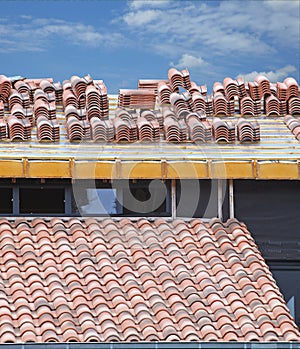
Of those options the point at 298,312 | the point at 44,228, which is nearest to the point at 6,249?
the point at 44,228

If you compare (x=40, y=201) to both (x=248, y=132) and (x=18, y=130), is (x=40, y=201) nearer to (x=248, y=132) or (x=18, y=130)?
(x=18, y=130)

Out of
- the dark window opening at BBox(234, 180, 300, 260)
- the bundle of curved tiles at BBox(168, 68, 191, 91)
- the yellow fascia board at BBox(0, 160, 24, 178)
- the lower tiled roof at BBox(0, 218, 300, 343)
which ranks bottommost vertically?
the lower tiled roof at BBox(0, 218, 300, 343)

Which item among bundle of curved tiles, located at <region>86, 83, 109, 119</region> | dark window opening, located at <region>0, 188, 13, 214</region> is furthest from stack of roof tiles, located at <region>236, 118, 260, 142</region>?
dark window opening, located at <region>0, 188, 13, 214</region>

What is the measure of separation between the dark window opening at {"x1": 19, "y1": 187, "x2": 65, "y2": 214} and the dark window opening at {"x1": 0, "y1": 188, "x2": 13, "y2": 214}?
171 millimetres

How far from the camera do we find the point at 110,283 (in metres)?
12.9

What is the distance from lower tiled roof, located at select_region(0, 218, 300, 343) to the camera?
39.0 feet

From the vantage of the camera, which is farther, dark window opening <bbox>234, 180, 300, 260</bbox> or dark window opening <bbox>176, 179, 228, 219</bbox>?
dark window opening <bbox>234, 180, 300, 260</bbox>

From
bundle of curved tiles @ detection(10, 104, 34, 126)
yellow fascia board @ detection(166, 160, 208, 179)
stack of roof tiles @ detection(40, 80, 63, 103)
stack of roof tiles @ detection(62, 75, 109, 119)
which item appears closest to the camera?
yellow fascia board @ detection(166, 160, 208, 179)

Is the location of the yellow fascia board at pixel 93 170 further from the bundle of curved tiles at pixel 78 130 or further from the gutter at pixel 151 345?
the gutter at pixel 151 345

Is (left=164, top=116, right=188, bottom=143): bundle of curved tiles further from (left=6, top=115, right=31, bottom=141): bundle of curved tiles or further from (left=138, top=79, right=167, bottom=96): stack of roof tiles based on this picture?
(left=138, top=79, right=167, bottom=96): stack of roof tiles

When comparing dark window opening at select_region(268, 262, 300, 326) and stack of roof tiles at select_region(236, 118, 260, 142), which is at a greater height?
stack of roof tiles at select_region(236, 118, 260, 142)

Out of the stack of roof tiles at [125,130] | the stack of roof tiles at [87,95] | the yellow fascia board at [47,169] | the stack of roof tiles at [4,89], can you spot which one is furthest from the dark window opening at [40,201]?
the stack of roof tiles at [4,89]

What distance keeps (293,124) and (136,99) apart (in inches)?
126

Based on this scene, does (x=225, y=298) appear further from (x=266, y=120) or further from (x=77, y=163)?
(x=266, y=120)
